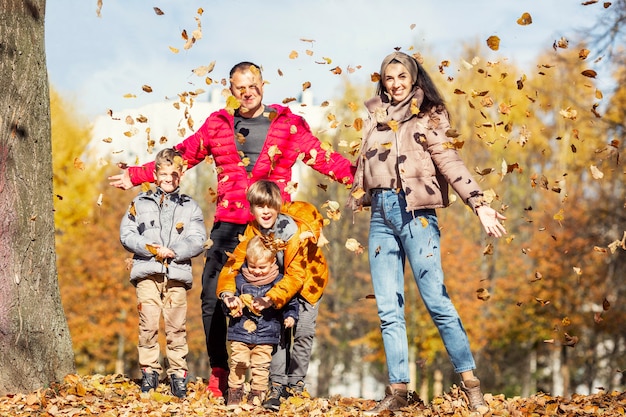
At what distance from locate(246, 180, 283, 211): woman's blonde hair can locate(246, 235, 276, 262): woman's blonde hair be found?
0.84 feet

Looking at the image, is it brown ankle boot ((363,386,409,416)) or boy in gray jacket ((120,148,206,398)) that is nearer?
brown ankle boot ((363,386,409,416))

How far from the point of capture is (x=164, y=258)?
18.6 ft

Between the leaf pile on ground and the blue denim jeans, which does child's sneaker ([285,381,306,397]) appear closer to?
the leaf pile on ground

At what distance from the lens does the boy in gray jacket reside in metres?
5.66

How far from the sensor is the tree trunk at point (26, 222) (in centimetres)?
577

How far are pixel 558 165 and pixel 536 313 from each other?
19.6 feet

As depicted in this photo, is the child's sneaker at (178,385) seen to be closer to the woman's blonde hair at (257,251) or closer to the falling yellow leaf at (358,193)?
the woman's blonde hair at (257,251)

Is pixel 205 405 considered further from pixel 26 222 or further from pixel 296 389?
pixel 26 222

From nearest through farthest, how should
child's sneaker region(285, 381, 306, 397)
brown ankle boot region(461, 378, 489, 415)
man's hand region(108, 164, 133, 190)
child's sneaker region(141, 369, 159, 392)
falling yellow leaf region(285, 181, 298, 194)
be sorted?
brown ankle boot region(461, 378, 489, 415) < child's sneaker region(285, 381, 306, 397) < falling yellow leaf region(285, 181, 298, 194) < child's sneaker region(141, 369, 159, 392) < man's hand region(108, 164, 133, 190)

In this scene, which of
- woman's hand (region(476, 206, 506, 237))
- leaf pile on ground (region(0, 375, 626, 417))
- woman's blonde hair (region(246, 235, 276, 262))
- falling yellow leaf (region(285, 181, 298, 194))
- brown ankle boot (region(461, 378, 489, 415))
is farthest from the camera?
falling yellow leaf (region(285, 181, 298, 194))

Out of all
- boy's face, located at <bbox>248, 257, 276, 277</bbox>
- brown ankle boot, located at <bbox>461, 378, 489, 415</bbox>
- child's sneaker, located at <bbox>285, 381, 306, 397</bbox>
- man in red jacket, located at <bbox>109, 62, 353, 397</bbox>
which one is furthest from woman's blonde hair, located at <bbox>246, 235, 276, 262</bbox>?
brown ankle boot, located at <bbox>461, 378, 489, 415</bbox>

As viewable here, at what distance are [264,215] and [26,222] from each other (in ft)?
6.59

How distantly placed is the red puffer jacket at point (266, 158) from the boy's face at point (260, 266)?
50 centimetres

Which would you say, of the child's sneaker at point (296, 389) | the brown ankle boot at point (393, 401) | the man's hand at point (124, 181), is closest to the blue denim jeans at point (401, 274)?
the brown ankle boot at point (393, 401)
